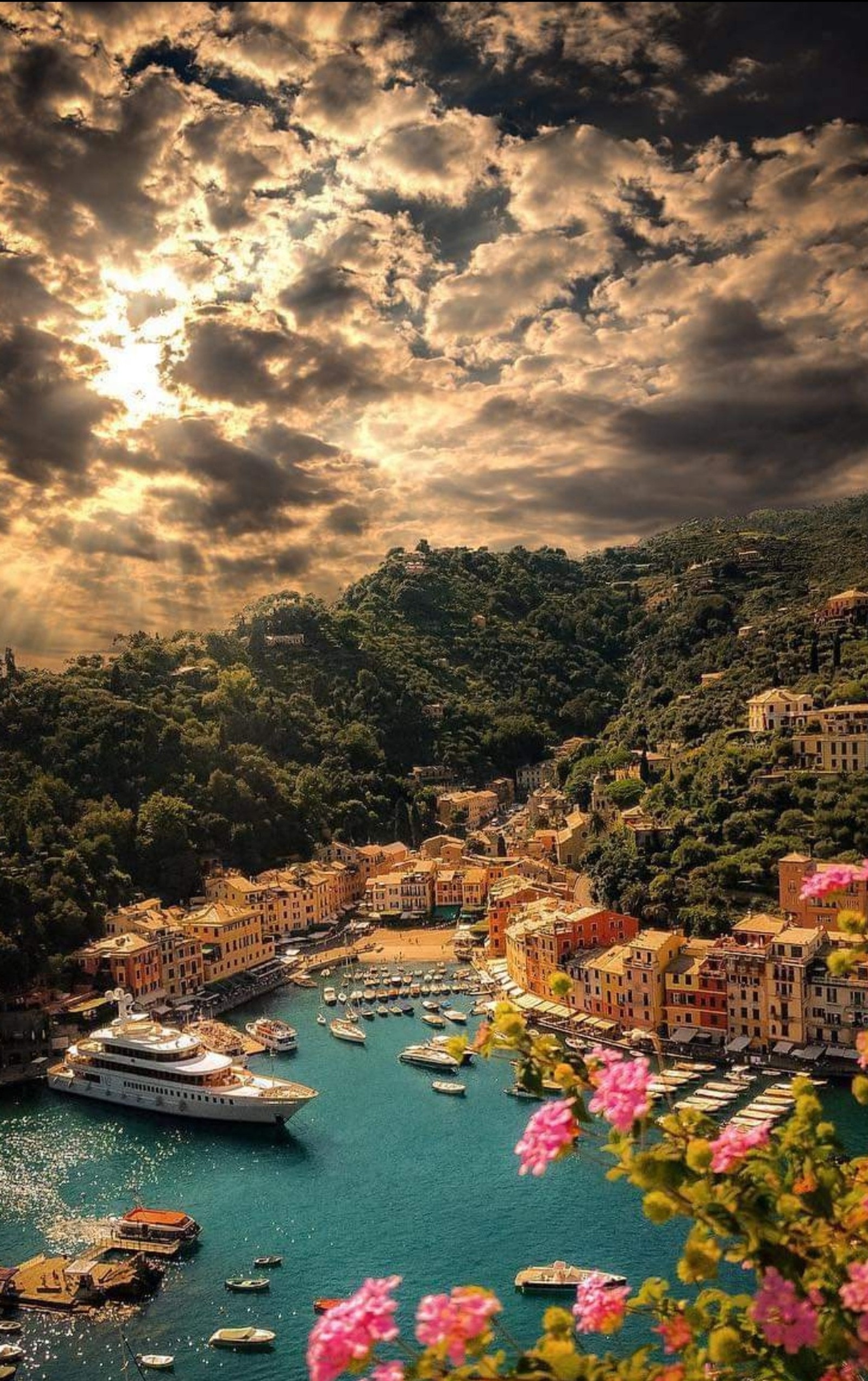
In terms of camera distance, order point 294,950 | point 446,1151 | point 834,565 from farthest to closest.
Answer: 1. point 834,565
2. point 294,950
3. point 446,1151

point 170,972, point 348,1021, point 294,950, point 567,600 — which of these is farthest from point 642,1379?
point 567,600

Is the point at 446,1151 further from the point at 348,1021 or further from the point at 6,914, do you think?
the point at 6,914

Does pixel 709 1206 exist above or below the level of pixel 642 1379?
above

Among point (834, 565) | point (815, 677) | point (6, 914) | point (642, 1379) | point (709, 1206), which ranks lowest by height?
point (6, 914)

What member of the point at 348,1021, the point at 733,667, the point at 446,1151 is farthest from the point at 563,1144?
the point at 733,667

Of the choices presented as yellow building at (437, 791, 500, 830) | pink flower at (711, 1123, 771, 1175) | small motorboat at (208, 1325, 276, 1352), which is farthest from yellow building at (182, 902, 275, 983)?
pink flower at (711, 1123, 771, 1175)

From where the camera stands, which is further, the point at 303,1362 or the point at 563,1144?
the point at 303,1362

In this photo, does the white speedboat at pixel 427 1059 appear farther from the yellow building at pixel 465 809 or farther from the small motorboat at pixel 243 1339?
the yellow building at pixel 465 809

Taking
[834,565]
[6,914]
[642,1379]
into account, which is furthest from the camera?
[834,565]

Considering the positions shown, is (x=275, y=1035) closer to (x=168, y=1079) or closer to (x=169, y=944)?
(x=168, y=1079)
